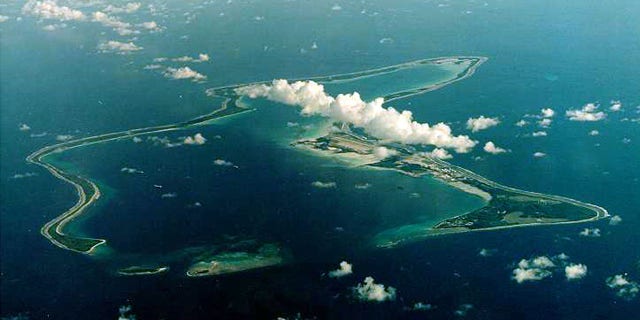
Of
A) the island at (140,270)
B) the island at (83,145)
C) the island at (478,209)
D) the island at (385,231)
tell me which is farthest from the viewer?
the island at (478,209)

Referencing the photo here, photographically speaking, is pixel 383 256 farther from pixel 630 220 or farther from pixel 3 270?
pixel 3 270

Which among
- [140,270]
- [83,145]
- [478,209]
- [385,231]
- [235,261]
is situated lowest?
[478,209]

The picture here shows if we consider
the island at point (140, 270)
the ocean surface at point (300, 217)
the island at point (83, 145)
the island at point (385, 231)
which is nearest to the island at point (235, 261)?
the island at point (385, 231)

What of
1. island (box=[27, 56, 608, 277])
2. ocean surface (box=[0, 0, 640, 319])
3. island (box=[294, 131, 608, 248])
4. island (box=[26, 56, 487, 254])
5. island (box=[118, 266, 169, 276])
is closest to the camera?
ocean surface (box=[0, 0, 640, 319])

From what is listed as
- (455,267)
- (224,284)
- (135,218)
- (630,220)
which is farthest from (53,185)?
(630,220)

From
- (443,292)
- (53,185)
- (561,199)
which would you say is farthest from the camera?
(53,185)

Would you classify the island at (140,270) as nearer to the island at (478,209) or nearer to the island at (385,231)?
the island at (385,231)

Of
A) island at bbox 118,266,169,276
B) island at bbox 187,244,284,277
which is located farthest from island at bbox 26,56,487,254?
island at bbox 187,244,284,277

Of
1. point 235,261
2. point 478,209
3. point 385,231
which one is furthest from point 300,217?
point 478,209

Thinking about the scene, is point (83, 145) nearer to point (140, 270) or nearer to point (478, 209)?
point (140, 270)

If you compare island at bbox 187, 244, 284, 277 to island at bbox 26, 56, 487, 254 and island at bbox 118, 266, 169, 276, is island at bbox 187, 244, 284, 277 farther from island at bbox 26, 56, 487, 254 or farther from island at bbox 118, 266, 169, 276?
island at bbox 26, 56, 487, 254

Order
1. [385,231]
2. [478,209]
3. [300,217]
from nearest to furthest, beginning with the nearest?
1. [385,231]
2. [300,217]
3. [478,209]
